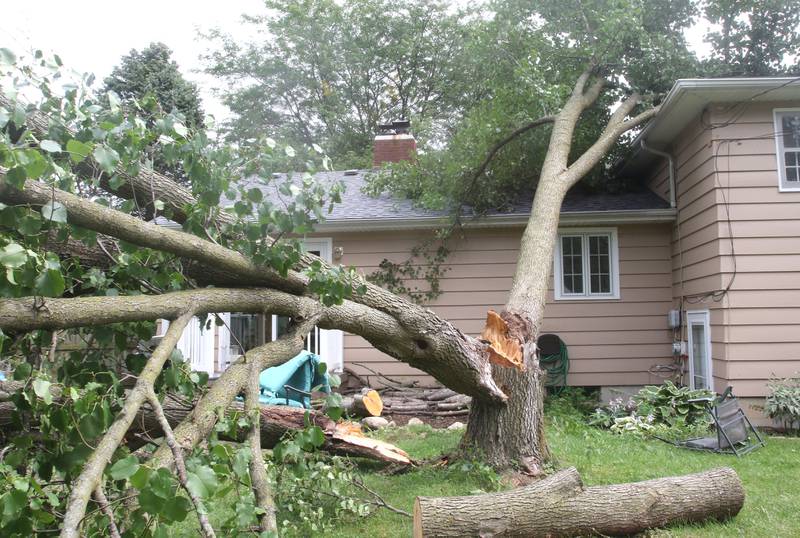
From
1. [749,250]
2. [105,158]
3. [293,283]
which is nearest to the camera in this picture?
[105,158]

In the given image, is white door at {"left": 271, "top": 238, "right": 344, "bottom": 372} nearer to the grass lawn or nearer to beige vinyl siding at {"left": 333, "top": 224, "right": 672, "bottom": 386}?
beige vinyl siding at {"left": 333, "top": 224, "right": 672, "bottom": 386}

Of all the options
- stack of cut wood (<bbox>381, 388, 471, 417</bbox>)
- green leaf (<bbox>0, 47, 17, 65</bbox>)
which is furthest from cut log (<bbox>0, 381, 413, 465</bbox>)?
stack of cut wood (<bbox>381, 388, 471, 417</bbox>)

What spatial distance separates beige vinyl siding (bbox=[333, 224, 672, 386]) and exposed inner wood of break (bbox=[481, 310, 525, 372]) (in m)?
4.47

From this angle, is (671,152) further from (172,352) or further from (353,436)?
(172,352)

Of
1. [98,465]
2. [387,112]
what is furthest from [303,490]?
[387,112]

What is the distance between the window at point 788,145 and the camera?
26.5ft

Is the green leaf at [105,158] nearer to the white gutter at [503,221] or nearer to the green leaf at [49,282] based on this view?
the green leaf at [49,282]

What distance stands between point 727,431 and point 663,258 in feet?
13.3

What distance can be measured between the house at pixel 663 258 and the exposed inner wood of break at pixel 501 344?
3.75 meters

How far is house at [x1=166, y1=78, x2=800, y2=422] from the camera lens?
7871mm

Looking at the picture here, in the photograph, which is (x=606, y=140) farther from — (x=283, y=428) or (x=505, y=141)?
(x=283, y=428)

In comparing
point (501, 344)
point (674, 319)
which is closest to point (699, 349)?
point (674, 319)

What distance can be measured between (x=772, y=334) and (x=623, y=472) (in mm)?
3512

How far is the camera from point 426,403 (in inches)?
353
